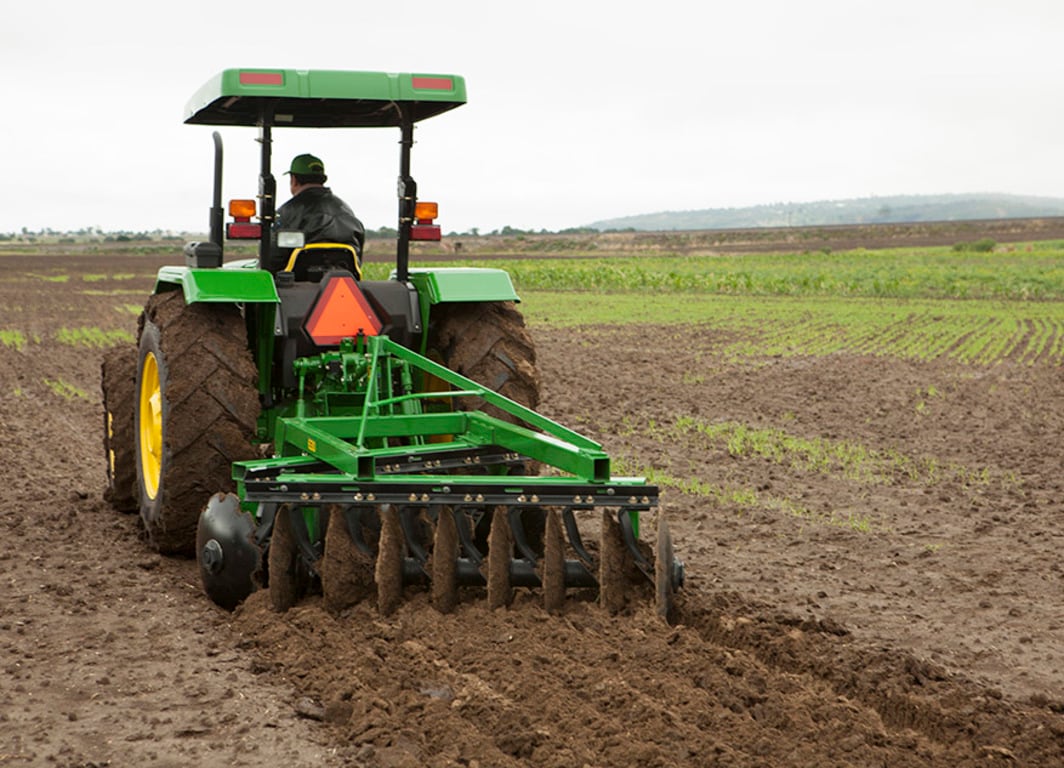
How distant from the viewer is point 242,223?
596 cm

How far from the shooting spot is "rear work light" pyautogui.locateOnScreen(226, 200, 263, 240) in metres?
5.85

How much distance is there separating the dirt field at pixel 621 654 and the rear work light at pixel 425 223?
80.2 inches

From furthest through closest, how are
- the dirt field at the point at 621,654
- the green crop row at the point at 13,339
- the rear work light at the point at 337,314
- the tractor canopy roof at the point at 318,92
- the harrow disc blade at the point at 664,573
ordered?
the green crop row at the point at 13,339, the rear work light at the point at 337,314, the tractor canopy roof at the point at 318,92, the harrow disc blade at the point at 664,573, the dirt field at the point at 621,654

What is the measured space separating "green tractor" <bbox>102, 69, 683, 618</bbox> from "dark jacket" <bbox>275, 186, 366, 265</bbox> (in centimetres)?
9

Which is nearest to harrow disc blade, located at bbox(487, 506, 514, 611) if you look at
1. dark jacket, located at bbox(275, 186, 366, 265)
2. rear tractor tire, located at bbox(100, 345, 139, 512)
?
dark jacket, located at bbox(275, 186, 366, 265)

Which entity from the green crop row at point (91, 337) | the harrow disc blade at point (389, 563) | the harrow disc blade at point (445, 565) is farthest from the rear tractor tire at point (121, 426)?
the green crop row at point (91, 337)

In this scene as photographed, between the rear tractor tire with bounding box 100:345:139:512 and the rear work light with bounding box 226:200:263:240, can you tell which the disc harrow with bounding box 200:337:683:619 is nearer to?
the rear work light with bounding box 226:200:263:240

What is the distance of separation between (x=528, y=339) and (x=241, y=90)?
6.50 feet

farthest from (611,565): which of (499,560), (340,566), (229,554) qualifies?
(229,554)

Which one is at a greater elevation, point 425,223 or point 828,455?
point 425,223

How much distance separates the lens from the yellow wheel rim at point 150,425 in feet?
21.2

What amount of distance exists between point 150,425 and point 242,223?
1.43 metres

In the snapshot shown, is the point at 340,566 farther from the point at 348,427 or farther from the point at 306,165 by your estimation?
the point at 306,165

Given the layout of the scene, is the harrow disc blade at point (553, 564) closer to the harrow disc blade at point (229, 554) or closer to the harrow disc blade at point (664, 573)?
the harrow disc blade at point (664, 573)
